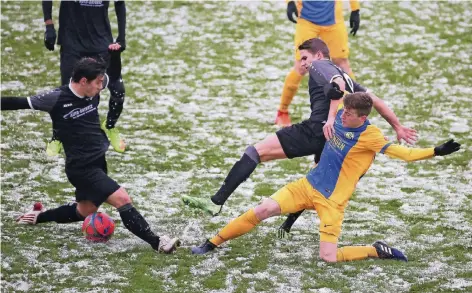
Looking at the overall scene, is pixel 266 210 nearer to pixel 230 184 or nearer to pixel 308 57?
pixel 230 184

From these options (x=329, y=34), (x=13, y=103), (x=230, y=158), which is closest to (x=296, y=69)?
(x=329, y=34)

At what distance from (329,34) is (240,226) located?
4541 millimetres

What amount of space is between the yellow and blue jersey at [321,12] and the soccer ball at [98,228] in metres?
4.61

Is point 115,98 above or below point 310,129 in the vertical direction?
below

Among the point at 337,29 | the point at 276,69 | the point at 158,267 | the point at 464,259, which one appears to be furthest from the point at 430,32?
the point at 158,267

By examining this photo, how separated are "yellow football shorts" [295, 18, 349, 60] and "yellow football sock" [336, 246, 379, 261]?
4.37 meters

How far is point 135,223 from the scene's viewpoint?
7113mm

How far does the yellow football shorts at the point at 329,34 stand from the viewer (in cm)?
1088

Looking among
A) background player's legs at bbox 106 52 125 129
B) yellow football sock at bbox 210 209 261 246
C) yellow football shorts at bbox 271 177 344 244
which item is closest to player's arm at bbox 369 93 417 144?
yellow football shorts at bbox 271 177 344 244

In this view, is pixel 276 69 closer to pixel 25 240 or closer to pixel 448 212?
pixel 448 212

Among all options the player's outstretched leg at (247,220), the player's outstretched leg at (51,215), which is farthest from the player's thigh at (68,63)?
the player's outstretched leg at (247,220)

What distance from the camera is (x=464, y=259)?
709 cm

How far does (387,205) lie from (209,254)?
233 centimetres

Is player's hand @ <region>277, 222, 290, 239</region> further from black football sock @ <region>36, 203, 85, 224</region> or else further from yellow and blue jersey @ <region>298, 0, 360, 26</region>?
yellow and blue jersey @ <region>298, 0, 360, 26</region>
